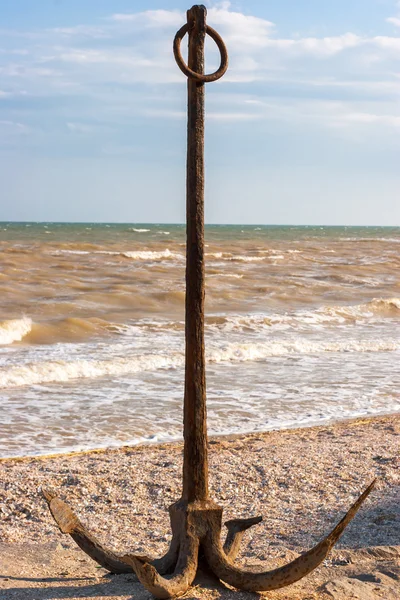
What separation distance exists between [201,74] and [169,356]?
7.86 metres

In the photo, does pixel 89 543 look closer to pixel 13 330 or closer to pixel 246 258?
pixel 13 330

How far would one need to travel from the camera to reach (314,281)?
23.1 meters

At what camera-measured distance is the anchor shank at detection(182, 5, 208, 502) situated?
323cm

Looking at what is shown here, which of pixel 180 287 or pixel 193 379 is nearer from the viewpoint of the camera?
pixel 193 379

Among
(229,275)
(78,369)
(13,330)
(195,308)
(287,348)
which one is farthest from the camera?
(229,275)

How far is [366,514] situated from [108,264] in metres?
23.4

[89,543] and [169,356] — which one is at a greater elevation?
[89,543]

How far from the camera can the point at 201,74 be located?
3.17m

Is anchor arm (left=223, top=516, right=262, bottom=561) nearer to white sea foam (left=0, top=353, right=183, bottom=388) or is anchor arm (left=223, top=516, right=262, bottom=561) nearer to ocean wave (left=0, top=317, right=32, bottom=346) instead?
white sea foam (left=0, top=353, right=183, bottom=388)

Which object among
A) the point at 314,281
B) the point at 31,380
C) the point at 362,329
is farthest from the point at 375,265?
the point at 31,380

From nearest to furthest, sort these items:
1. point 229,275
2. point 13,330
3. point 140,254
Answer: point 13,330, point 229,275, point 140,254

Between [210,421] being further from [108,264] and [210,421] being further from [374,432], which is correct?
[108,264]

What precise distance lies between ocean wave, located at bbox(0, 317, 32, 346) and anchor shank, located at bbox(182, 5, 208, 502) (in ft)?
28.9

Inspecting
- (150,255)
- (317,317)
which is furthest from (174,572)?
(150,255)
